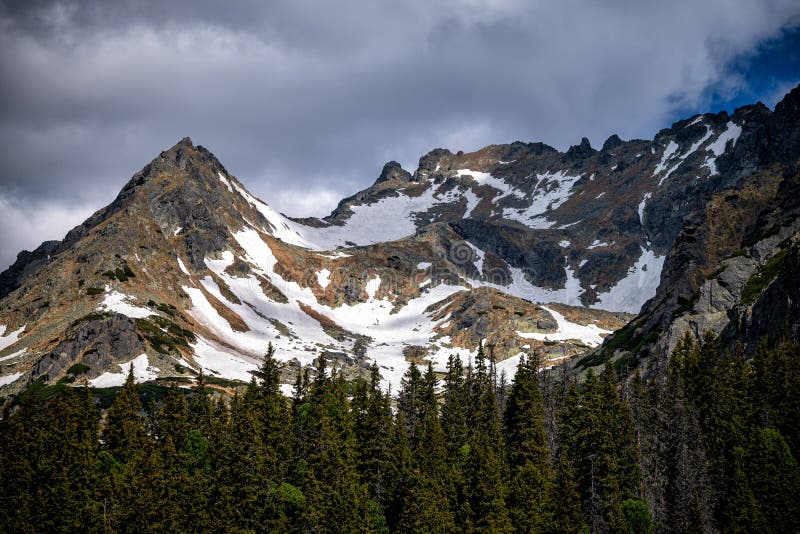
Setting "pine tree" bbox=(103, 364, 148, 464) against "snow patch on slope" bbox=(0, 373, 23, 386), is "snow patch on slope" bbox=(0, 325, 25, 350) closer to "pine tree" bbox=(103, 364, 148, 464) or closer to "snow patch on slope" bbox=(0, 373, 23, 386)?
"snow patch on slope" bbox=(0, 373, 23, 386)

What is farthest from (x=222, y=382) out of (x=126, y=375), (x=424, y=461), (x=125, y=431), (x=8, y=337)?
(x=424, y=461)

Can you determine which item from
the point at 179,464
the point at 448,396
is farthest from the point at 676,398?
the point at 179,464

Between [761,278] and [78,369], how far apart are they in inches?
6070

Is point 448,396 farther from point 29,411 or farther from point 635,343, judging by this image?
point 635,343

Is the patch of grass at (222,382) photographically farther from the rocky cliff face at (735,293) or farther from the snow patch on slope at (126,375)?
the rocky cliff face at (735,293)

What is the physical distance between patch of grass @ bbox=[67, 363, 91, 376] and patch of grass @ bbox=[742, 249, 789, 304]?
145441mm

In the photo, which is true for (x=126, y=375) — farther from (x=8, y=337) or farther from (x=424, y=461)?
(x=424, y=461)

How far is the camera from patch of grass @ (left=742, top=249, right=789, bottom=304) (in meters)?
134

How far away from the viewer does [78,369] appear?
494ft

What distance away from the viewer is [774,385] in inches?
3159

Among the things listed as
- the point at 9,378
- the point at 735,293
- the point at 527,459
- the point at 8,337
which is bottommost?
the point at 527,459

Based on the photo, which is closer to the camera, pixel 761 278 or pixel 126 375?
pixel 761 278

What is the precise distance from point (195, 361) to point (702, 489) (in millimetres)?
139705

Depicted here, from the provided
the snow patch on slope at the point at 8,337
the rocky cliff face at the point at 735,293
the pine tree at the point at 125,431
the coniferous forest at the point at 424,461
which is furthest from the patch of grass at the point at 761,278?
the snow patch on slope at the point at 8,337
